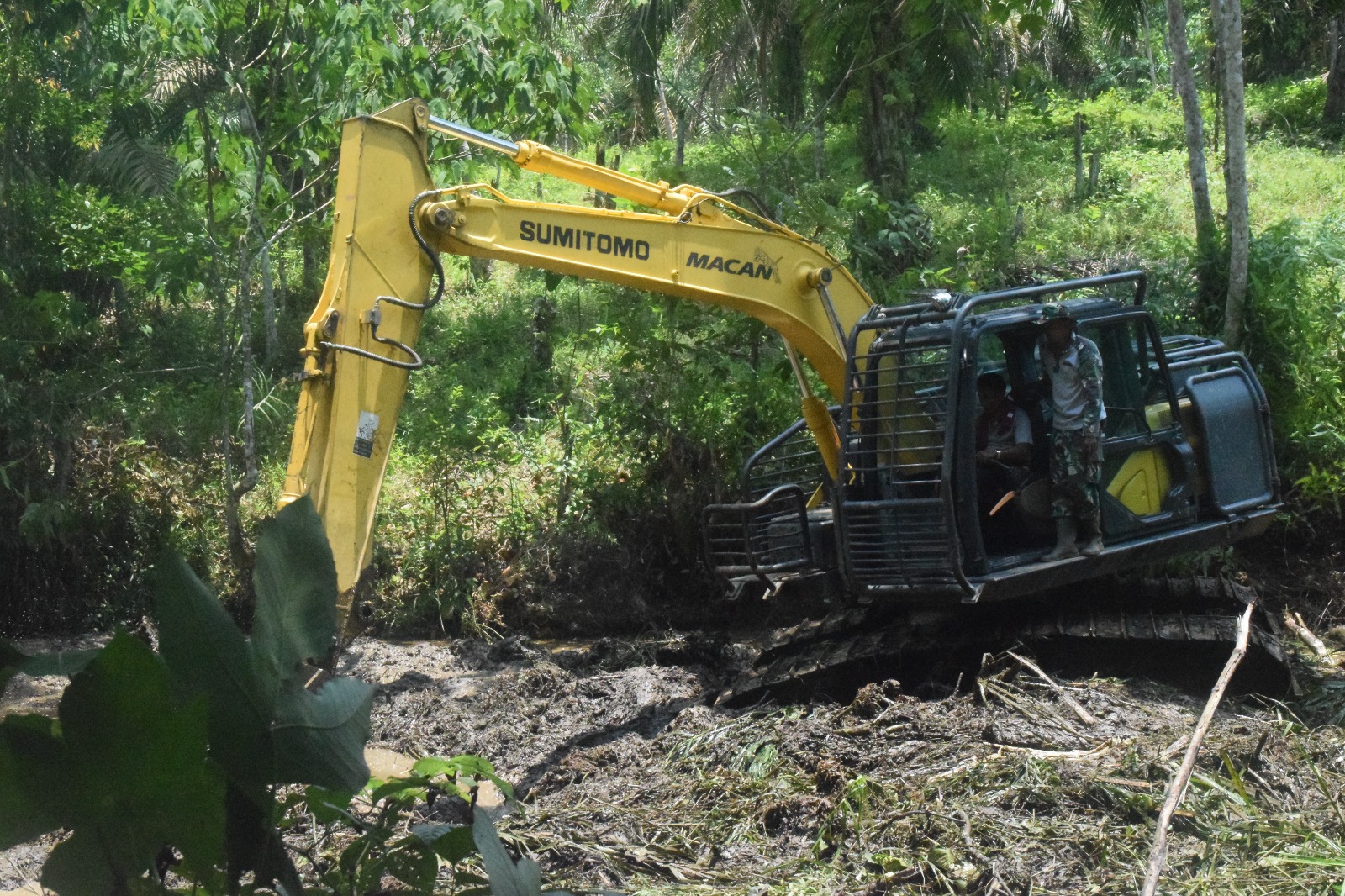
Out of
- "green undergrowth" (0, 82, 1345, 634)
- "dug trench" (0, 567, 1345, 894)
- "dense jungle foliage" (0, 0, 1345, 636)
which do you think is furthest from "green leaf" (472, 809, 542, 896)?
"green undergrowth" (0, 82, 1345, 634)

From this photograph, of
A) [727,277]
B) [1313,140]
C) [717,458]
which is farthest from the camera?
[1313,140]

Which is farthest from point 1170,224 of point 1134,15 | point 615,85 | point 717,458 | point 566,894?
point 566,894

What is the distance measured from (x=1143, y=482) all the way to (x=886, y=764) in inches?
99.7

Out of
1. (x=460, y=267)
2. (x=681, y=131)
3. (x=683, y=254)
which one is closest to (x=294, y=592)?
(x=683, y=254)

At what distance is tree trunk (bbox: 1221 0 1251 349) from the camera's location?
9.99 m

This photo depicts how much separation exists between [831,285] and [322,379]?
3.19 m

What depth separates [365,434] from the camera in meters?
6.09

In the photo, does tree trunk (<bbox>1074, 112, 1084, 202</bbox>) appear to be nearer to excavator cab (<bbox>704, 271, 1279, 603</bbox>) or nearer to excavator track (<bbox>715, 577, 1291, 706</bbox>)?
excavator cab (<bbox>704, 271, 1279, 603</bbox>)

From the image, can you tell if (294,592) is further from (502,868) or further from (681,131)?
(681,131)

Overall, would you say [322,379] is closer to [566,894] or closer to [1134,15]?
[566,894]

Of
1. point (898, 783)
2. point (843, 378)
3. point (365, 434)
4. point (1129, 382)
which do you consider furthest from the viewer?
point (843, 378)

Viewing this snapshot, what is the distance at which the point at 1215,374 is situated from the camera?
313 inches

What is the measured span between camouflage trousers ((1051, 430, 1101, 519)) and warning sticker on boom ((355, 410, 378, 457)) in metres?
3.65

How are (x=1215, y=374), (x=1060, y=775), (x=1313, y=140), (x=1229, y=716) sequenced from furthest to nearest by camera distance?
(x=1313, y=140), (x=1215, y=374), (x=1229, y=716), (x=1060, y=775)
